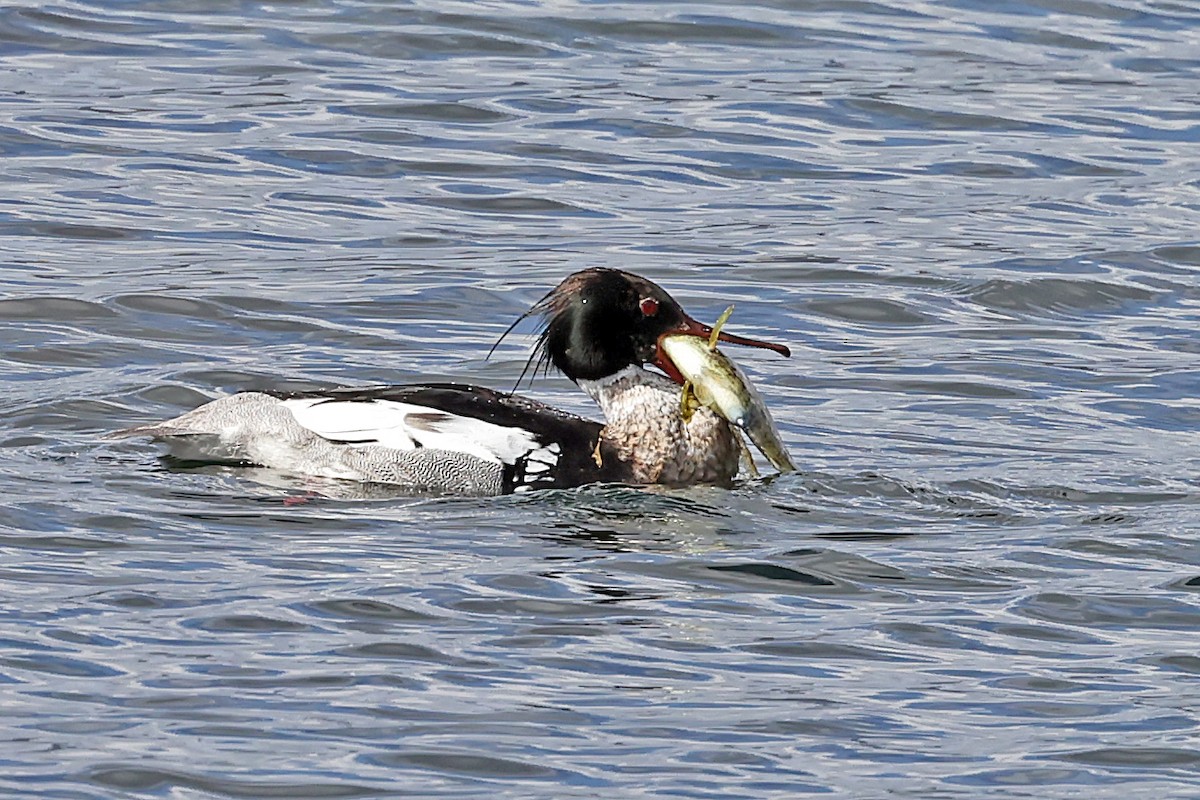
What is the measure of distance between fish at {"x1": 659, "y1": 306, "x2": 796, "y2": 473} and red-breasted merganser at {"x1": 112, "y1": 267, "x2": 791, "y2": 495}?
0.07m

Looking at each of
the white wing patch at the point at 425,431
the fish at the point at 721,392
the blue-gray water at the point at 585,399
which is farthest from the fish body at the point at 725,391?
the white wing patch at the point at 425,431

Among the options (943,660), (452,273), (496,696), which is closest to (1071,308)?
(452,273)

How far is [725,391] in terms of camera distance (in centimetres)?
1090

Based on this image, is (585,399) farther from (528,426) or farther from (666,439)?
(528,426)

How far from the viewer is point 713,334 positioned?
1091 centimetres

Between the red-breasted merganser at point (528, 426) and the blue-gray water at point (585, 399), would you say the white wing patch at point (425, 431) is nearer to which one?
the red-breasted merganser at point (528, 426)

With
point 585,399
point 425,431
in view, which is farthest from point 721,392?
point 585,399

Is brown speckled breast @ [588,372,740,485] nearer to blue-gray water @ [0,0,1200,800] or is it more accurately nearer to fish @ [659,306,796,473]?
fish @ [659,306,796,473]

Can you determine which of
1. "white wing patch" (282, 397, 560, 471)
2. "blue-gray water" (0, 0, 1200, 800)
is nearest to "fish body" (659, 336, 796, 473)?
"blue-gray water" (0, 0, 1200, 800)

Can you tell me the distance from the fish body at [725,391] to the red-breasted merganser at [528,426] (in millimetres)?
73

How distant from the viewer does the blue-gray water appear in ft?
24.7

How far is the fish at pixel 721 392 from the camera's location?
10.9 metres

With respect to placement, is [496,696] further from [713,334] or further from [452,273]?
[452,273]

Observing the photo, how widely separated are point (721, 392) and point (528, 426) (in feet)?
2.71
